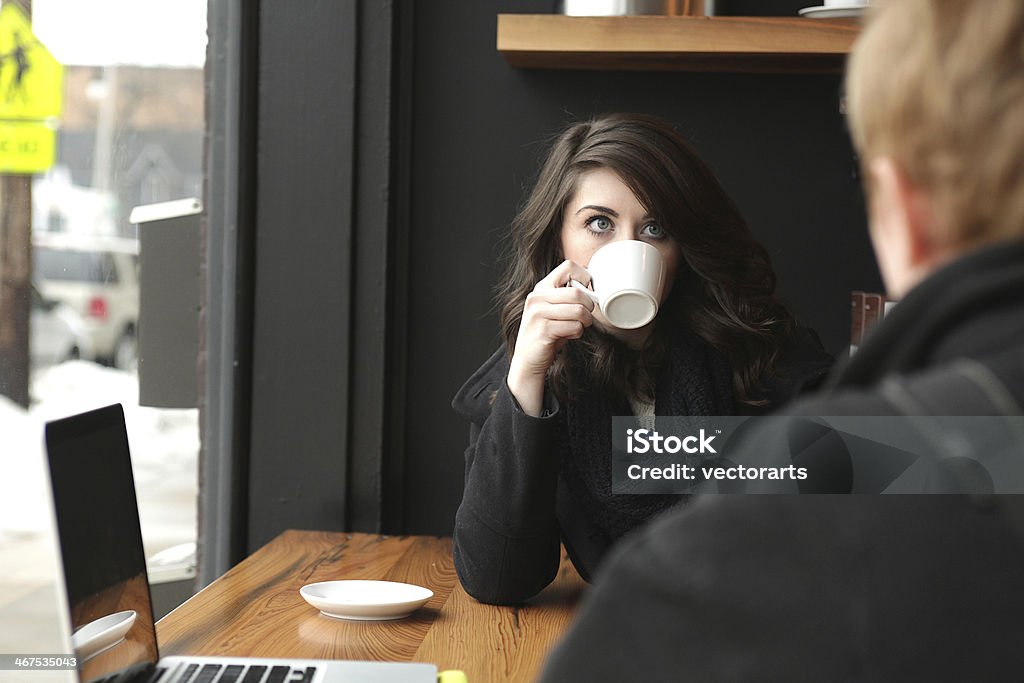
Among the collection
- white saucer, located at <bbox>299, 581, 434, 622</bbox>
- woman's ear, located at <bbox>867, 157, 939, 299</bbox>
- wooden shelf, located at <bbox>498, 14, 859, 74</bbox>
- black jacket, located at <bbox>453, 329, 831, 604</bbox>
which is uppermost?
wooden shelf, located at <bbox>498, 14, 859, 74</bbox>

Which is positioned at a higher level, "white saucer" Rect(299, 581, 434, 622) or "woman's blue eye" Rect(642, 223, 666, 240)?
"woman's blue eye" Rect(642, 223, 666, 240)

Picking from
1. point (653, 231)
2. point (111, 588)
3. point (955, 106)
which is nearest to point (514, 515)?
point (653, 231)

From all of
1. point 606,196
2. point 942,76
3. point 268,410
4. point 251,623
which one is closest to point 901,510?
point 942,76

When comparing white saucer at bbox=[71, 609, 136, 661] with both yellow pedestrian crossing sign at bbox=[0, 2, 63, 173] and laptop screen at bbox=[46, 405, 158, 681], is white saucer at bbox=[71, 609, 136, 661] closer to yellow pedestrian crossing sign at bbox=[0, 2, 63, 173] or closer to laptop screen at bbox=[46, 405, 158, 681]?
laptop screen at bbox=[46, 405, 158, 681]

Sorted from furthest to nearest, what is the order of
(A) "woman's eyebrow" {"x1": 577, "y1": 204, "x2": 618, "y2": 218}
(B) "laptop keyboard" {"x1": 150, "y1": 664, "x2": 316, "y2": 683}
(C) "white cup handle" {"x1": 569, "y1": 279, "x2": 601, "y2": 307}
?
1. (A) "woman's eyebrow" {"x1": 577, "y1": 204, "x2": 618, "y2": 218}
2. (C) "white cup handle" {"x1": 569, "y1": 279, "x2": 601, "y2": 307}
3. (B) "laptop keyboard" {"x1": 150, "y1": 664, "x2": 316, "y2": 683}

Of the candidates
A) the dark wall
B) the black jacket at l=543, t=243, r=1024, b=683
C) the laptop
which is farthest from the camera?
the dark wall

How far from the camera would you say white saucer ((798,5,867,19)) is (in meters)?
1.79

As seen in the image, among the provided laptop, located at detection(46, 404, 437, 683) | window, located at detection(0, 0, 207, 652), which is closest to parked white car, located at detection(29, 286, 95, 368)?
window, located at detection(0, 0, 207, 652)

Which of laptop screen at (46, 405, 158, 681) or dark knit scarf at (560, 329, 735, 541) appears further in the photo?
dark knit scarf at (560, 329, 735, 541)

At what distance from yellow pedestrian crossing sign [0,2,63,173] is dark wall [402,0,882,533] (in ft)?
2.77

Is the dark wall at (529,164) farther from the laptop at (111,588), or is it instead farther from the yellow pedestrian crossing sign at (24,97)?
the laptop at (111,588)

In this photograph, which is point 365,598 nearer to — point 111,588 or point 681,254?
point 111,588

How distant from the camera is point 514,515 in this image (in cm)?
151

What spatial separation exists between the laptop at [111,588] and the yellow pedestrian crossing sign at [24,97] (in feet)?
1.29
